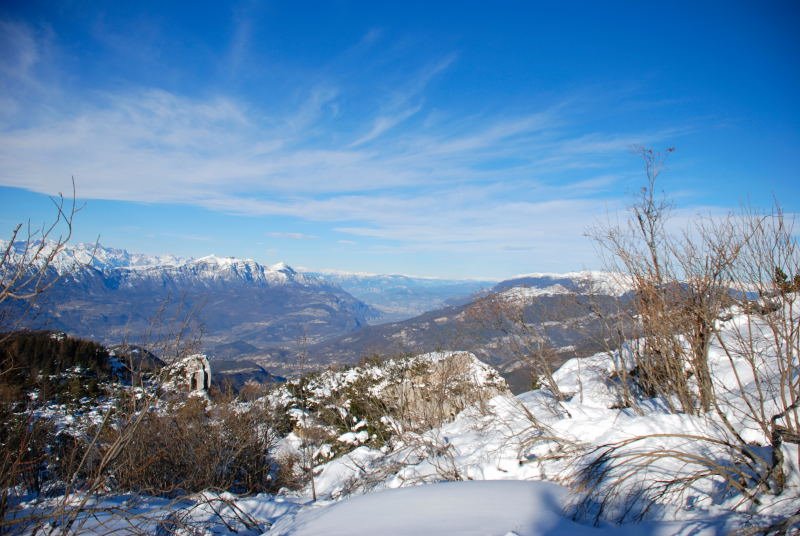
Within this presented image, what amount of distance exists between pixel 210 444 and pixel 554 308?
32.2ft

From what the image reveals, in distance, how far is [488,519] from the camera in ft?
13.4

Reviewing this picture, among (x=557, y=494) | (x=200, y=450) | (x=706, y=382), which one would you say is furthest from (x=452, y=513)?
(x=200, y=450)

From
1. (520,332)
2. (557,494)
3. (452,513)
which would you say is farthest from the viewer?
(520,332)

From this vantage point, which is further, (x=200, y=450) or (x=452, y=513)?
(x=200, y=450)

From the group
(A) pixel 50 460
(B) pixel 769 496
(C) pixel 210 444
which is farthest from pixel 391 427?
(B) pixel 769 496

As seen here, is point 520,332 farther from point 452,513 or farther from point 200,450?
point 200,450

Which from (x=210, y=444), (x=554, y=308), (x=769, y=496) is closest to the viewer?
(x=769, y=496)

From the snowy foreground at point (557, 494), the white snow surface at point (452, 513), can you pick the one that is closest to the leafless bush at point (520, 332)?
the snowy foreground at point (557, 494)

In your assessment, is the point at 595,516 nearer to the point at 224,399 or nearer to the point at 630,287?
the point at 630,287

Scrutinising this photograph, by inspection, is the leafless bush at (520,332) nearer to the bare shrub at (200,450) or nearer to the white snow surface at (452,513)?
the white snow surface at (452,513)

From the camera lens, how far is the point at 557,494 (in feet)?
15.8

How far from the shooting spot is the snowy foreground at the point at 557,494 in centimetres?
386

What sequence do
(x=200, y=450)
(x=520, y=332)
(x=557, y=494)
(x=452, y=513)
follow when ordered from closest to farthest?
(x=452, y=513) < (x=557, y=494) < (x=520, y=332) < (x=200, y=450)

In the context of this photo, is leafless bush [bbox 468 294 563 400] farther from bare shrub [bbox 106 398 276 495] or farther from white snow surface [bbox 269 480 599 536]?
bare shrub [bbox 106 398 276 495]
